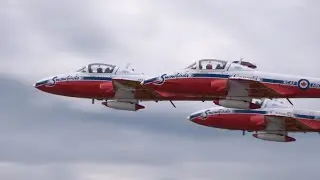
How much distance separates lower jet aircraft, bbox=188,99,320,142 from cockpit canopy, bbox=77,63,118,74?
57.3 feet

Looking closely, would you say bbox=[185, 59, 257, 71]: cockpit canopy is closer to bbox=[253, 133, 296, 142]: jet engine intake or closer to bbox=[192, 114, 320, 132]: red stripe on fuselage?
bbox=[192, 114, 320, 132]: red stripe on fuselage

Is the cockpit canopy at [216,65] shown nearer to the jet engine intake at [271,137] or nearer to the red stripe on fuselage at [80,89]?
the red stripe on fuselage at [80,89]

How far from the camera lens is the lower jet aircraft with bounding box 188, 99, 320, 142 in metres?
157

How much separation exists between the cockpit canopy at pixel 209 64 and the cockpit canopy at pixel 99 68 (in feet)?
45.4

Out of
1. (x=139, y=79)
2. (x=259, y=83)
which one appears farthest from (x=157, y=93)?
(x=259, y=83)

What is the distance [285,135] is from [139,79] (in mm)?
25638

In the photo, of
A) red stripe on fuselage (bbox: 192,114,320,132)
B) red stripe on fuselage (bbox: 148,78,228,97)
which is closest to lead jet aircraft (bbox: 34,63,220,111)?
red stripe on fuselage (bbox: 148,78,228,97)

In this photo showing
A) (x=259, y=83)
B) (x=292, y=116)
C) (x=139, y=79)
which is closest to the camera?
(x=259, y=83)

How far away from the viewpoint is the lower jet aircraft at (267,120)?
157 m

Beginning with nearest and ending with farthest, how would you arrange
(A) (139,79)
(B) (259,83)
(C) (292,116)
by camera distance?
(B) (259,83), (A) (139,79), (C) (292,116)

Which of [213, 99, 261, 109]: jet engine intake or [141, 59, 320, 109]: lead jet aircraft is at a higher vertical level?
[141, 59, 320, 109]: lead jet aircraft

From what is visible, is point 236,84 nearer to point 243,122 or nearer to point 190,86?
point 190,86

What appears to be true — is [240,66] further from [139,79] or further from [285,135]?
[285,135]

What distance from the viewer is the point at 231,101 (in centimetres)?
13875
